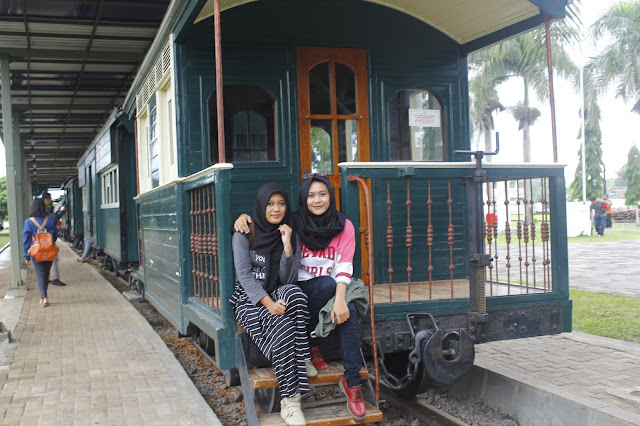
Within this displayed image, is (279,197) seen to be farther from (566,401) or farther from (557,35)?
(557,35)

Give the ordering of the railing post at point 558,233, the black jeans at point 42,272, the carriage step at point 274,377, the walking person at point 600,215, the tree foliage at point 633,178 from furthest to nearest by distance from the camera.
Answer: the tree foliage at point 633,178 < the walking person at point 600,215 < the black jeans at point 42,272 < the railing post at point 558,233 < the carriage step at point 274,377

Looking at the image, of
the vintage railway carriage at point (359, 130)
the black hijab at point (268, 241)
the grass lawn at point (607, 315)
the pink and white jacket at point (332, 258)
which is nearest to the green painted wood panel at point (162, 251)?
the vintage railway carriage at point (359, 130)

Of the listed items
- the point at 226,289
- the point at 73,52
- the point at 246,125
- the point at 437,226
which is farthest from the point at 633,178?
the point at 226,289

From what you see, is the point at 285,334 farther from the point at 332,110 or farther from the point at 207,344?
the point at 332,110

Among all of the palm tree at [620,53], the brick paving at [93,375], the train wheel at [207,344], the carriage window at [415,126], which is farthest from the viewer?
the palm tree at [620,53]

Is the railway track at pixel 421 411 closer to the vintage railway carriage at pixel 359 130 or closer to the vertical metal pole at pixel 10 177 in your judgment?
the vintage railway carriage at pixel 359 130

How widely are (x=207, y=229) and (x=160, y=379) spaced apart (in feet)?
5.00

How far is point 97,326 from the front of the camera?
7910mm

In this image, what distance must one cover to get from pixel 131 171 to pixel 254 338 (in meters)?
7.94

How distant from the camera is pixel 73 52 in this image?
412 inches

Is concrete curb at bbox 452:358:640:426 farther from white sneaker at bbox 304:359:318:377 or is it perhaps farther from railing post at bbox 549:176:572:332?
white sneaker at bbox 304:359:318:377

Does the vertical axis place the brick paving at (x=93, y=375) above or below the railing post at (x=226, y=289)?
below

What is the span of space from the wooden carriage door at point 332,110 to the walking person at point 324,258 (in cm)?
149

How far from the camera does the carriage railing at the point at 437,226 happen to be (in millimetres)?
4293
